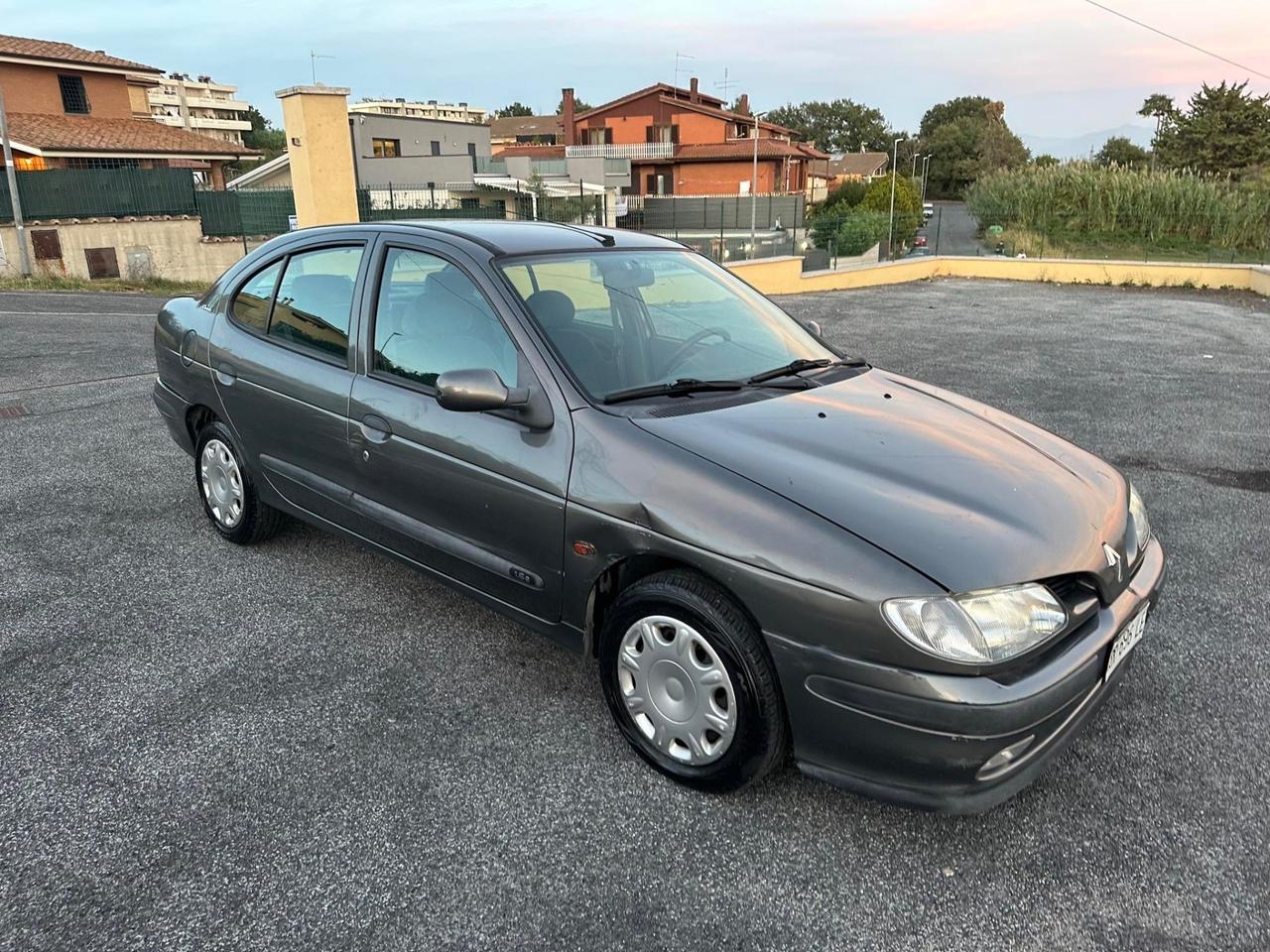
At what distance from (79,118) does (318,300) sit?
4393 cm

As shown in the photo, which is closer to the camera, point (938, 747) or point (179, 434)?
point (938, 747)

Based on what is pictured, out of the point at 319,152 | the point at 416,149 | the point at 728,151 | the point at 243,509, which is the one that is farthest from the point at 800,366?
the point at 728,151

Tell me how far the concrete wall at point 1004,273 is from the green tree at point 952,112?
318 ft

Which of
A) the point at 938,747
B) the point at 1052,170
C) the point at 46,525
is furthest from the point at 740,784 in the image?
the point at 1052,170

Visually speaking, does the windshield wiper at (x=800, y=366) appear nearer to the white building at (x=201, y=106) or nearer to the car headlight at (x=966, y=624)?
the car headlight at (x=966, y=624)

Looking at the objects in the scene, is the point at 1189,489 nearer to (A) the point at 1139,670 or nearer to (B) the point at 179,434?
(A) the point at 1139,670

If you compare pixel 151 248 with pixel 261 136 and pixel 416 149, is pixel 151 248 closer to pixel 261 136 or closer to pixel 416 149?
pixel 416 149

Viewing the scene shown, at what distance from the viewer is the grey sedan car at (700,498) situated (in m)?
2.31

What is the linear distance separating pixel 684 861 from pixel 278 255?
130 inches

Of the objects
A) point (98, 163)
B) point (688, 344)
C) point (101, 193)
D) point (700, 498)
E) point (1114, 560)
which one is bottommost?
point (1114, 560)

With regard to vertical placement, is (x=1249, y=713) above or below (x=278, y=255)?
below

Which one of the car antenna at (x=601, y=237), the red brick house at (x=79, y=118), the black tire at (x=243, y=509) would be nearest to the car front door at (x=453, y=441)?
the car antenna at (x=601, y=237)

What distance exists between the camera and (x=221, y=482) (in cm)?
457

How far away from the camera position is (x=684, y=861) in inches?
98.0
